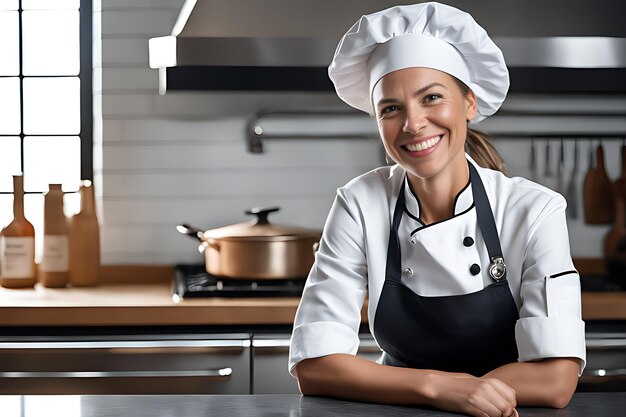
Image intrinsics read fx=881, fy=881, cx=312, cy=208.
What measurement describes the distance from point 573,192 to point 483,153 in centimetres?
144

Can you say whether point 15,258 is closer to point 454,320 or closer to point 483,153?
point 483,153

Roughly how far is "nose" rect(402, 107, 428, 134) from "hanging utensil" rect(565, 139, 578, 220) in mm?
2027

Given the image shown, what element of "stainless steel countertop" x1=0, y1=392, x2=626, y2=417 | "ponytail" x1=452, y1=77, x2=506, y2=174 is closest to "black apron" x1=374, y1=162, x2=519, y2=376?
"stainless steel countertop" x1=0, y1=392, x2=626, y2=417

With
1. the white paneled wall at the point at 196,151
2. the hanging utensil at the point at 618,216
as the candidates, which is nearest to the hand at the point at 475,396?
the white paneled wall at the point at 196,151

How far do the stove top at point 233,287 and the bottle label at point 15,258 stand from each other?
1.87 ft

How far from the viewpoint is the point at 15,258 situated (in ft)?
10.8

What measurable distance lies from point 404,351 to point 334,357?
9.9 inches

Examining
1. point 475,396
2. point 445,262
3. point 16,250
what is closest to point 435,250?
point 445,262

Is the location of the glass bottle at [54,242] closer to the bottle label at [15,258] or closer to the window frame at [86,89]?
the bottle label at [15,258]

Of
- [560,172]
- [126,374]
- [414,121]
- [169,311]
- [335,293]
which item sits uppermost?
[414,121]

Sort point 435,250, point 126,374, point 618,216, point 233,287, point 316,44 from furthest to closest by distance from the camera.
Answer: point 618,216 < point 233,287 < point 316,44 < point 126,374 < point 435,250

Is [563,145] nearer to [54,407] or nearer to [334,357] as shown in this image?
[334,357]

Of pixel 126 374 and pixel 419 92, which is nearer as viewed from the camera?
pixel 419 92

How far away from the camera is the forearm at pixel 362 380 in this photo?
5.19 ft
